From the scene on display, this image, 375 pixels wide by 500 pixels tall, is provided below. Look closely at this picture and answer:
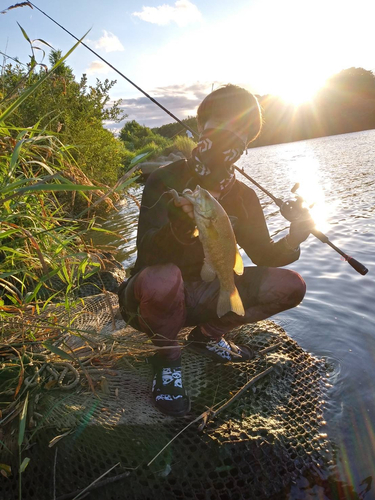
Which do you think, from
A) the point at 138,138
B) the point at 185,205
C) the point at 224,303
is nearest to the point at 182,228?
the point at 185,205

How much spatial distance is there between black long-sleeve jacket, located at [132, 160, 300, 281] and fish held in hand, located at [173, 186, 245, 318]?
12 cm

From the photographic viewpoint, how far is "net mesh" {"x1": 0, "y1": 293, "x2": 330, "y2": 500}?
1.93m

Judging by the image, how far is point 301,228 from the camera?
9.56ft

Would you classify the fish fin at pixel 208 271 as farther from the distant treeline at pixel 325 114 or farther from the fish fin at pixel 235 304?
the distant treeline at pixel 325 114

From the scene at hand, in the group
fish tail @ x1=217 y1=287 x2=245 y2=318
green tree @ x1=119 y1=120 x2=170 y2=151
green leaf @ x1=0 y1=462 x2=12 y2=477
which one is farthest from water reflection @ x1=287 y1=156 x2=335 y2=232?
green tree @ x1=119 y1=120 x2=170 y2=151

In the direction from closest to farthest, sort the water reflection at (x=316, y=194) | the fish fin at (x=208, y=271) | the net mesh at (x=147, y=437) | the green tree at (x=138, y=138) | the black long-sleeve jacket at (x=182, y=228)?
1. the net mesh at (x=147, y=437)
2. the black long-sleeve jacket at (x=182, y=228)
3. the fish fin at (x=208, y=271)
4. the water reflection at (x=316, y=194)
5. the green tree at (x=138, y=138)

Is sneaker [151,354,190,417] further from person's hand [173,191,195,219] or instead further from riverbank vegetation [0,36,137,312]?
person's hand [173,191,195,219]

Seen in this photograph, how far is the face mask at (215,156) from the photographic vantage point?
9.10ft

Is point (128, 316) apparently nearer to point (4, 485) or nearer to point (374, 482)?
point (4, 485)

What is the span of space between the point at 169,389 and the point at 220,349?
764 mm

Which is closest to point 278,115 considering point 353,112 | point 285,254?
point 353,112

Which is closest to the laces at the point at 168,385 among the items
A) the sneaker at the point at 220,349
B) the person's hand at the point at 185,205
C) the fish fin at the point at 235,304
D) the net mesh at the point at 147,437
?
the net mesh at the point at 147,437

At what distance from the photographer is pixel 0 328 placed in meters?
2.38

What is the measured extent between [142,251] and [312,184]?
41.4 ft
